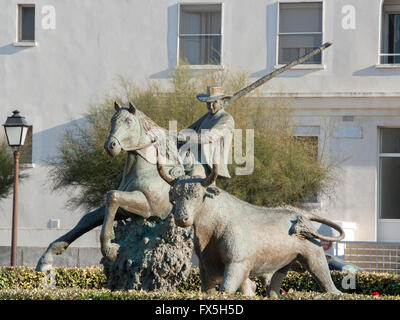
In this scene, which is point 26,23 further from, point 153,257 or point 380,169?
point 153,257

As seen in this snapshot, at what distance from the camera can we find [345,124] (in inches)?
982

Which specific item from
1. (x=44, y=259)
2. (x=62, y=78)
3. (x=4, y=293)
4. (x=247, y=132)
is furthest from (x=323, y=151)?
(x=4, y=293)

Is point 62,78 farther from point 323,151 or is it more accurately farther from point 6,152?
point 323,151

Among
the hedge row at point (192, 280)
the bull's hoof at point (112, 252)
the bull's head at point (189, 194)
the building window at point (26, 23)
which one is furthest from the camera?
the building window at point (26, 23)

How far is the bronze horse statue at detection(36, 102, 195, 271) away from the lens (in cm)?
1040

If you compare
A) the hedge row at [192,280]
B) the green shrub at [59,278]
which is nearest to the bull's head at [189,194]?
the hedge row at [192,280]

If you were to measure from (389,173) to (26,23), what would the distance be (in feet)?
36.5

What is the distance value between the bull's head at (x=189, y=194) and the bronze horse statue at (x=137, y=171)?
4.37 feet

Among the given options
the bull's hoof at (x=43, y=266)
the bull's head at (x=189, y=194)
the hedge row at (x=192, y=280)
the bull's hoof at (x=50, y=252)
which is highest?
the bull's head at (x=189, y=194)

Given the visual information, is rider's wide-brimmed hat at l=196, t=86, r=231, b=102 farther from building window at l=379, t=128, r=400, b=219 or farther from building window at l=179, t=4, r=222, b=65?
building window at l=179, t=4, r=222, b=65

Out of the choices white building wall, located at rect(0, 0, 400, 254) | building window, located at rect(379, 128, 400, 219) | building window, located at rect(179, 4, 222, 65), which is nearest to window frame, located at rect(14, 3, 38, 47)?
white building wall, located at rect(0, 0, 400, 254)

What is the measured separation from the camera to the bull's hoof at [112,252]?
10.5 m

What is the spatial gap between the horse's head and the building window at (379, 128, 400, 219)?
15322mm

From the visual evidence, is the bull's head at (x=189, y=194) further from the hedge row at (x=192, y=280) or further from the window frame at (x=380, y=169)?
the window frame at (x=380, y=169)
